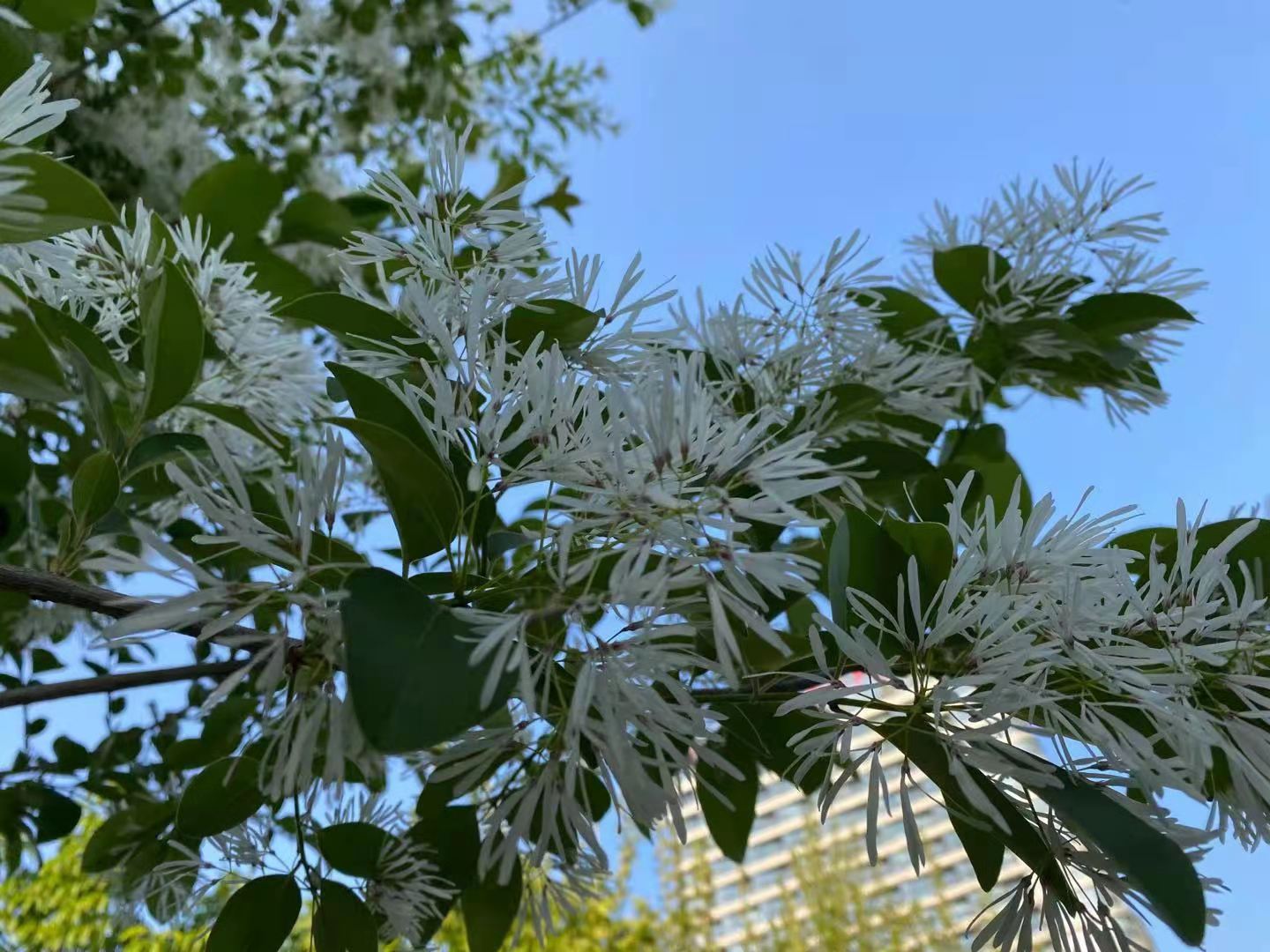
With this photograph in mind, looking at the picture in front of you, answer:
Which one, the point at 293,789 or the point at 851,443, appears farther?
the point at 851,443

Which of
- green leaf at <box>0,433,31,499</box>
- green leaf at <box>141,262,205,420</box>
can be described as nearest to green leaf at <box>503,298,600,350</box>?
green leaf at <box>141,262,205,420</box>

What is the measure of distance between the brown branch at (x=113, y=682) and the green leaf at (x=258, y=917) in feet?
0.41

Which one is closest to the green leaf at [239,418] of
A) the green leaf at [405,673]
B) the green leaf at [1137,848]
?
the green leaf at [405,673]

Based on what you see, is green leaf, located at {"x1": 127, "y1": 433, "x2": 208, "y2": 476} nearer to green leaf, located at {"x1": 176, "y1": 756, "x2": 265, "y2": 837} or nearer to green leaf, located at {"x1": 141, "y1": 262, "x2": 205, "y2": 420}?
green leaf, located at {"x1": 141, "y1": 262, "x2": 205, "y2": 420}

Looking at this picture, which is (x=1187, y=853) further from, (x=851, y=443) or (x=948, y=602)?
(x=851, y=443)

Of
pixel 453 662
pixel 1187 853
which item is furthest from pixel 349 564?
pixel 1187 853

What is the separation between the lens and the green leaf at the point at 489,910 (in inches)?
18.3

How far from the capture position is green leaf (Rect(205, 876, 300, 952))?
0.41 meters

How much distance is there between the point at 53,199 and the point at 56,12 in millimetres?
365

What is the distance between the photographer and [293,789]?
282mm

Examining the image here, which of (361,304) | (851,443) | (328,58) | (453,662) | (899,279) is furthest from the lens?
(328,58)

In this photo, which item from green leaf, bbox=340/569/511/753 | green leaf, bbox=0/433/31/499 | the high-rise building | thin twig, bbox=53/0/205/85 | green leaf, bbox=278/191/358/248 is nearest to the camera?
green leaf, bbox=340/569/511/753

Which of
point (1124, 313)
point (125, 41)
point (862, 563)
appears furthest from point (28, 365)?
point (125, 41)

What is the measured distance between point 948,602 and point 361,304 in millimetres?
249
